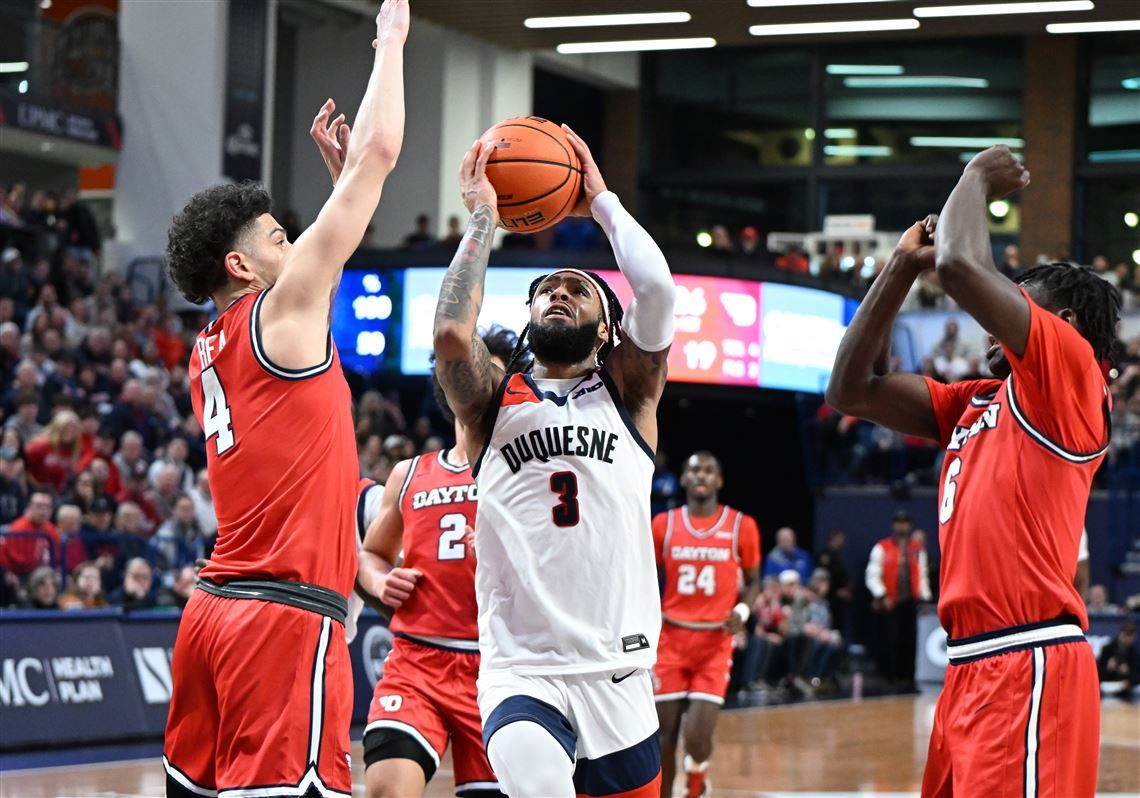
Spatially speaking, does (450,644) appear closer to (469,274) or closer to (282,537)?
(469,274)

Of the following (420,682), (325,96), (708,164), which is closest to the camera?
(420,682)

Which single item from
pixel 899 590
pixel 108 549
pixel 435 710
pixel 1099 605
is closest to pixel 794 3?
pixel 899 590

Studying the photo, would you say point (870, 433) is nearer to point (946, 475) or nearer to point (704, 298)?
point (704, 298)

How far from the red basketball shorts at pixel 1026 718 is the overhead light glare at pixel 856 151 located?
89.2ft

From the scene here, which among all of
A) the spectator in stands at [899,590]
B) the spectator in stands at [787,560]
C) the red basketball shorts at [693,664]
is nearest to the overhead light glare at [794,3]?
the spectator in stands at [899,590]

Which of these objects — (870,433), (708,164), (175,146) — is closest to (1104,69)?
(708,164)

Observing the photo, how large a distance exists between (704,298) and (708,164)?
998cm

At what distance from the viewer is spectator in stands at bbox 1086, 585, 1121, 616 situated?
1986 cm

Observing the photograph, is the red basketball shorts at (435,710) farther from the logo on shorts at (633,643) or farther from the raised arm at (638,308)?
the raised arm at (638,308)

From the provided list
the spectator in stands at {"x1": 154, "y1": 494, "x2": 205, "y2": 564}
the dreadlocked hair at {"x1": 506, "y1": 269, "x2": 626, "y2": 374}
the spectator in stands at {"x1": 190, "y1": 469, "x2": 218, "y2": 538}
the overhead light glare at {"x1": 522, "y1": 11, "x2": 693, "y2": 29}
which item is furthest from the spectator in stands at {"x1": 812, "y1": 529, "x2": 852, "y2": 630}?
the dreadlocked hair at {"x1": 506, "y1": 269, "x2": 626, "y2": 374}

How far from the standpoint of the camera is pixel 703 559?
1084 centimetres

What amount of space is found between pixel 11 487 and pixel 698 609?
608 cm

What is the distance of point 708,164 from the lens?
104 ft

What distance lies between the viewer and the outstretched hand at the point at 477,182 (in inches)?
185
